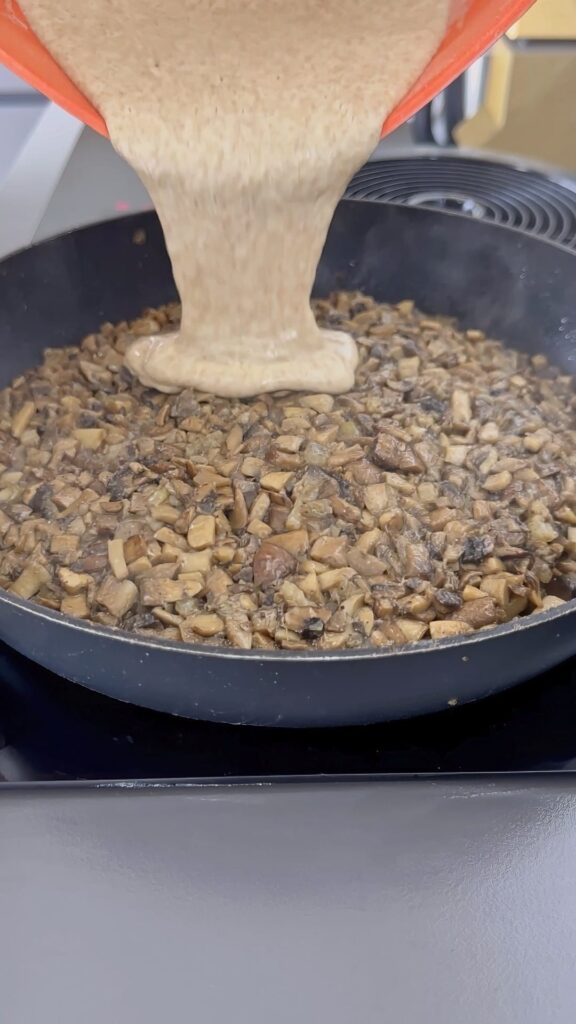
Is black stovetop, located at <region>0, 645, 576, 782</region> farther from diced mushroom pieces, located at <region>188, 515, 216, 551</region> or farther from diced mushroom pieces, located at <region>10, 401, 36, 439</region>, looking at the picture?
diced mushroom pieces, located at <region>10, 401, 36, 439</region>

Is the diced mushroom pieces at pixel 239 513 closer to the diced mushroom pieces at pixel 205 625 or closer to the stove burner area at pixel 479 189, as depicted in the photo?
the diced mushroom pieces at pixel 205 625

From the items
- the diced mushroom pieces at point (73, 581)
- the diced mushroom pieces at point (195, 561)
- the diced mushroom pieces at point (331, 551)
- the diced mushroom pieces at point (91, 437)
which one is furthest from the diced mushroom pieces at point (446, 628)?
the diced mushroom pieces at point (91, 437)

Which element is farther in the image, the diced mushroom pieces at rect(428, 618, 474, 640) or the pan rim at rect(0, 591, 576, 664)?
the diced mushroom pieces at rect(428, 618, 474, 640)

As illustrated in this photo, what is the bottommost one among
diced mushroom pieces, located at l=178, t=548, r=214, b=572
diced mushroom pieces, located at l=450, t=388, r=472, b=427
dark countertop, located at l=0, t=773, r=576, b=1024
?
dark countertop, located at l=0, t=773, r=576, b=1024

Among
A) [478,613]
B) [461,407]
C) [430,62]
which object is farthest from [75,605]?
[430,62]

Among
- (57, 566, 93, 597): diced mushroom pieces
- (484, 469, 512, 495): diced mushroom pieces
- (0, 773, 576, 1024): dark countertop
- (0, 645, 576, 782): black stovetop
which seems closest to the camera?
(0, 773, 576, 1024): dark countertop

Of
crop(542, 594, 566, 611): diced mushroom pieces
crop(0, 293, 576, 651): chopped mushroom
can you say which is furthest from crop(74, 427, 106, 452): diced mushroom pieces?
crop(542, 594, 566, 611): diced mushroom pieces

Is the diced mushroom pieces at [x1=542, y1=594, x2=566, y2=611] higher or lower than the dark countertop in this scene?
higher

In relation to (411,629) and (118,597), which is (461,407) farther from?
(118,597)

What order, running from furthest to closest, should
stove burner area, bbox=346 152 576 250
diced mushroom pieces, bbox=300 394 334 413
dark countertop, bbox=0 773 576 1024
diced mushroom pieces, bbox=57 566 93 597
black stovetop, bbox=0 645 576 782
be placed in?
1. stove burner area, bbox=346 152 576 250
2. diced mushroom pieces, bbox=300 394 334 413
3. diced mushroom pieces, bbox=57 566 93 597
4. black stovetop, bbox=0 645 576 782
5. dark countertop, bbox=0 773 576 1024
